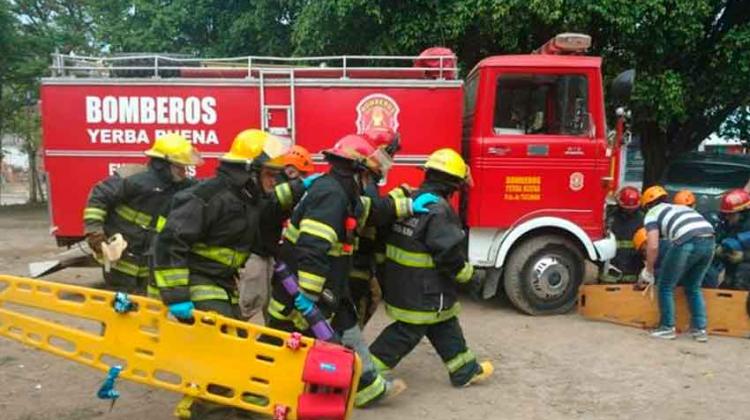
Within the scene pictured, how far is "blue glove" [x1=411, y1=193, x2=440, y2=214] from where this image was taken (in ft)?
14.6

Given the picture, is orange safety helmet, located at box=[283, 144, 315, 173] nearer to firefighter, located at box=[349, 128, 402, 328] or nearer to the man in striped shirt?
firefighter, located at box=[349, 128, 402, 328]

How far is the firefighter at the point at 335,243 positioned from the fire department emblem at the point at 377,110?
2368 mm

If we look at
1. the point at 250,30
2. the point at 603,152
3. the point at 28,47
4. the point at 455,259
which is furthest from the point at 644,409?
the point at 28,47

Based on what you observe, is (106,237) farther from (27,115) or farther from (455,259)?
(27,115)

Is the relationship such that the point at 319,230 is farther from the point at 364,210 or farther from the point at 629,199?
the point at 629,199

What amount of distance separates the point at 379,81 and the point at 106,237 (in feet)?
9.31

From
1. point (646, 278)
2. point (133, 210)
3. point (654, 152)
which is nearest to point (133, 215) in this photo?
point (133, 210)

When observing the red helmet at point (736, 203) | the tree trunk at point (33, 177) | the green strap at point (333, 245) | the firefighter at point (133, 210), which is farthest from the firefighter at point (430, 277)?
the tree trunk at point (33, 177)

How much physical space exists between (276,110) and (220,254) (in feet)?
10.2

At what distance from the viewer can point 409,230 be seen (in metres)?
4.48

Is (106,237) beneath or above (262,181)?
beneath

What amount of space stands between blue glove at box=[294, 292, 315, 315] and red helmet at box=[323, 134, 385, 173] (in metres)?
0.80

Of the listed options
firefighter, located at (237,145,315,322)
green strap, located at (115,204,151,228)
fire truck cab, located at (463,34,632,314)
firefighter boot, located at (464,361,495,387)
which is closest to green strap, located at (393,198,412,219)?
firefighter, located at (237,145,315,322)

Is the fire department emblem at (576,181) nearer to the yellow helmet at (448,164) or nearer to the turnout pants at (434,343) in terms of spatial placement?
the yellow helmet at (448,164)
